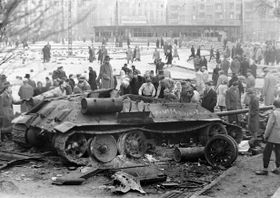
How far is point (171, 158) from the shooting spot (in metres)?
13.1

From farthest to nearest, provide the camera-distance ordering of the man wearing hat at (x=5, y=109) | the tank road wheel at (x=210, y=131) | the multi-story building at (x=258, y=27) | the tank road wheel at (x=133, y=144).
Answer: the multi-story building at (x=258, y=27)
the man wearing hat at (x=5, y=109)
the tank road wheel at (x=210, y=131)
the tank road wheel at (x=133, y=144)

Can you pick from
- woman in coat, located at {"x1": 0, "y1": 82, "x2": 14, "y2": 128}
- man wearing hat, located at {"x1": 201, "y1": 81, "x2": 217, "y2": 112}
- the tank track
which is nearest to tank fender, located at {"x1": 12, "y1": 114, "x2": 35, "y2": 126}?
the tank track

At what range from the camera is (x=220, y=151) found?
12383 mm

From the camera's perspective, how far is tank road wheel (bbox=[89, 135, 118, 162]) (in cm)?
1277

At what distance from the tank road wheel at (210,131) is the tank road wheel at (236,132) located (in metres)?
0.31

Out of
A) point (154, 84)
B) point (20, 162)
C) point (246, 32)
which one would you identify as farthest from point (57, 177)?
point (246, 32)

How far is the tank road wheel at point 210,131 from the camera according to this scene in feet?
47.3

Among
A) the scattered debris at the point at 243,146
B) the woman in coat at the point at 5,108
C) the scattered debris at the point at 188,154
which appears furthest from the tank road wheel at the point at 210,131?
the woman in coat at the point at 5,108

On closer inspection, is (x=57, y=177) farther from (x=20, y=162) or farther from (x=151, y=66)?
(x=151, y=66)

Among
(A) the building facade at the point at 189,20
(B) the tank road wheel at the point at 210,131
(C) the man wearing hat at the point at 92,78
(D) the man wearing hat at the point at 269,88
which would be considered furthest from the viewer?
(A) the building facade at the point at 189,20

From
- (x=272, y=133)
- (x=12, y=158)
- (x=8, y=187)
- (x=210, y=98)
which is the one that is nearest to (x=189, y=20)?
(x=210, y=98)

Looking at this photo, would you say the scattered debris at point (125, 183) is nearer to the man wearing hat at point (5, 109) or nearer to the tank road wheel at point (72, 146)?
the tank road wheel at point (72, 146)

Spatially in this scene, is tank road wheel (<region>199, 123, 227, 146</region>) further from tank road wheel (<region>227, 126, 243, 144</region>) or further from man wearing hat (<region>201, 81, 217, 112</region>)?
man wearing hat (<region>201, 81, 217, 112</region>)

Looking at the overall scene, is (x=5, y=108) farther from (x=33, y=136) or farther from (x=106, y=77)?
(x=106, y=77)
